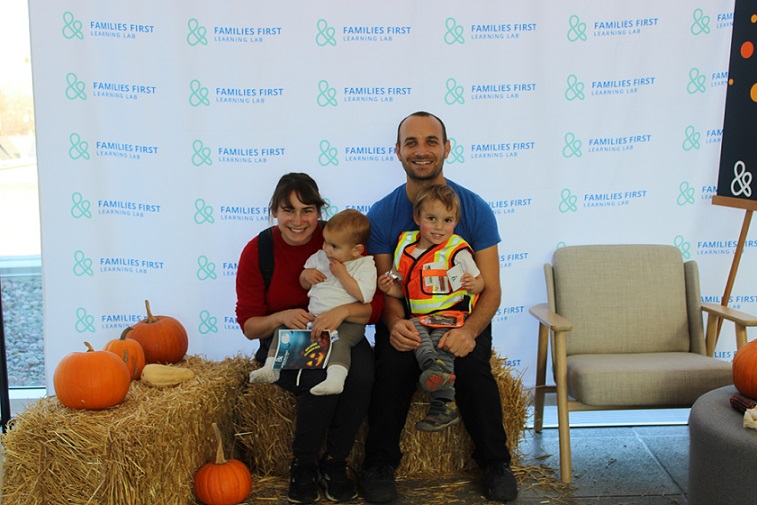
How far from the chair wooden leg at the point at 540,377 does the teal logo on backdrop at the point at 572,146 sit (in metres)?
0.92

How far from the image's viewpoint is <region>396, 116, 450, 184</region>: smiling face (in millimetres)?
3084

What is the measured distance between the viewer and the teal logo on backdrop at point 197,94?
11.8 ft

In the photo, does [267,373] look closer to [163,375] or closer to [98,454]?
[163,375]

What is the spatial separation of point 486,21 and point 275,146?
126cm

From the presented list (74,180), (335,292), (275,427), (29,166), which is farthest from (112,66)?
(275,427)

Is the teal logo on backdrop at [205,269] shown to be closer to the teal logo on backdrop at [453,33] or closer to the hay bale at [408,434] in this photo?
the hay bale at [408,434]

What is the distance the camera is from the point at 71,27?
11.5 feet

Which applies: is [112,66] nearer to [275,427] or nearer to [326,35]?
[326,35]

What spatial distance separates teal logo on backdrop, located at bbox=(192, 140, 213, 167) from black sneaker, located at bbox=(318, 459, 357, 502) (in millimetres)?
1675

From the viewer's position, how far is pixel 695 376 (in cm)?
292

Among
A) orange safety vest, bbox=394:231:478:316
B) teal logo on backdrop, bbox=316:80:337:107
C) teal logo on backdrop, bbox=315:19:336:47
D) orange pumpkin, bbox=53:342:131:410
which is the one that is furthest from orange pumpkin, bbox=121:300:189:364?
teal logo on backdrop, bbox=315:19:336:47

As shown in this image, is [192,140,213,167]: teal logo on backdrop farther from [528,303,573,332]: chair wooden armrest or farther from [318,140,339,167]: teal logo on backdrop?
[528,303,573,332]: chair wooden armrest

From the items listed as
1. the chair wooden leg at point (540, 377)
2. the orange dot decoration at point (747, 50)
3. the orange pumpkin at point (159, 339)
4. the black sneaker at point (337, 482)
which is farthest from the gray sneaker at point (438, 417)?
the orange dot decoration at point (747, 50)

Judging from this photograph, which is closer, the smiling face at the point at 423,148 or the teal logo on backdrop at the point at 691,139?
the smiling face at the point at 423,148
